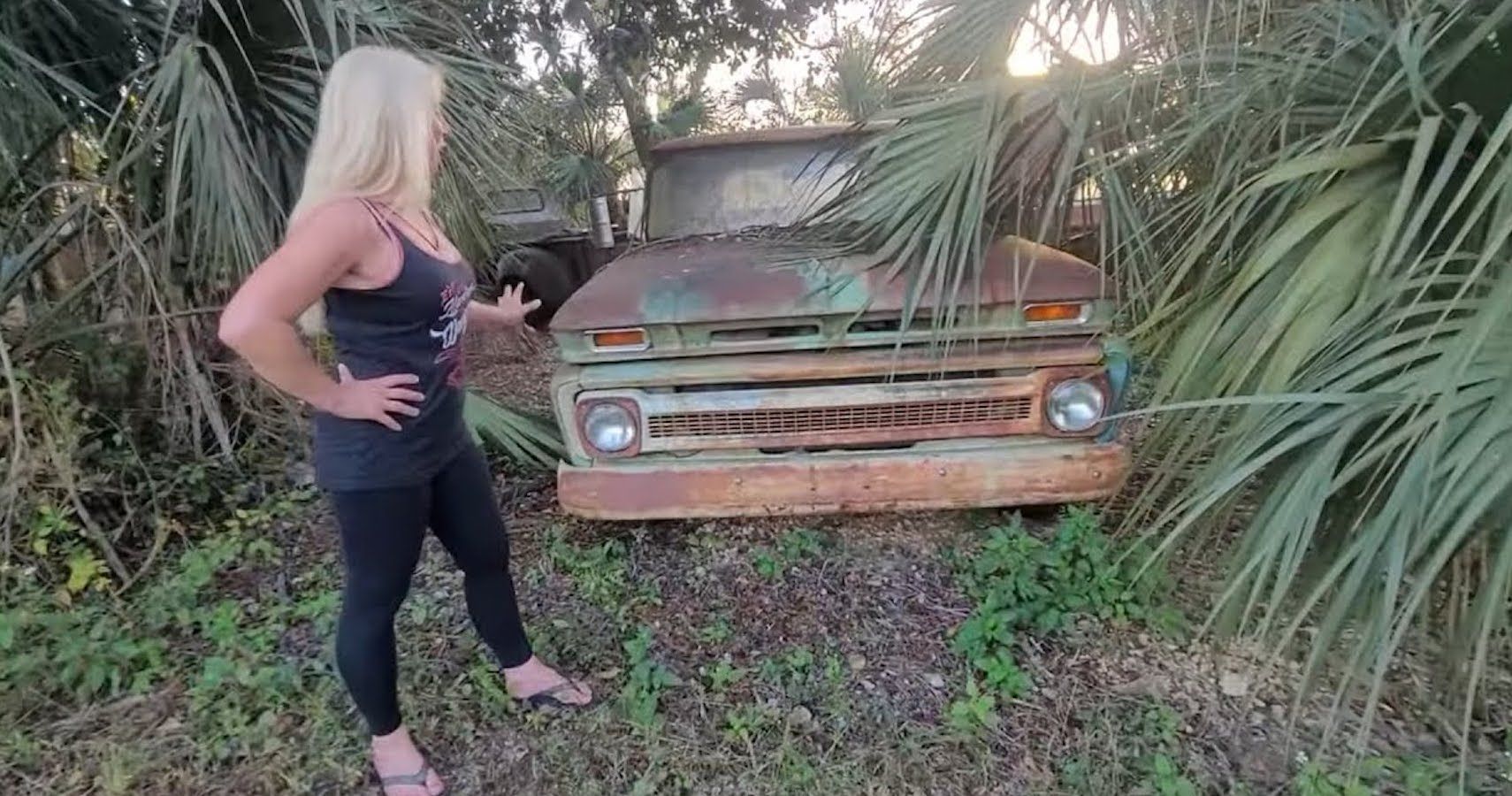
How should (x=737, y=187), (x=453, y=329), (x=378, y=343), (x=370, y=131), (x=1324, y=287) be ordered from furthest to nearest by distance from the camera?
(x=737, y=187) < (x=453, y=329) < (x=378, y=343) < (x=370, y=131) < (x=1324, y=287)

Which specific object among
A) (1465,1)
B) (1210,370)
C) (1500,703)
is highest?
(1465,1)

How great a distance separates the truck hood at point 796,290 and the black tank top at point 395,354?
984mm

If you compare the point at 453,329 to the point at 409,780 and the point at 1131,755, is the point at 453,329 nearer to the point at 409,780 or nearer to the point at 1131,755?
the point at 409,780

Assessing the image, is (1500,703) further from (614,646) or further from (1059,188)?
(614,646)

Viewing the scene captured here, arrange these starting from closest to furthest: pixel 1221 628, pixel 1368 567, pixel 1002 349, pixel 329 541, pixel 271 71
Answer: pixel 1368 567 < pixel 1221 628 < pixel 1002 349 < pixel 271 71 < pixel 329 541

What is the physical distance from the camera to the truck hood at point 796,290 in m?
3.10

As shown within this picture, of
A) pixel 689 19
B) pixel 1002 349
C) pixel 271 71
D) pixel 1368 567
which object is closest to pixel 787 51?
pixel 689 19

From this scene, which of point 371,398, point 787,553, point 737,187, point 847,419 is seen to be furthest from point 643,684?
point 737,187

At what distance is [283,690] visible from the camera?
118 inches

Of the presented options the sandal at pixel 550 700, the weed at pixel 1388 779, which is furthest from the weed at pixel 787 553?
the weed at pixel 1388 779

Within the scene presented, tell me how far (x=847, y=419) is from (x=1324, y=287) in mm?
1614

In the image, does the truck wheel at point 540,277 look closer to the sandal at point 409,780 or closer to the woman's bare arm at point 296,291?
the sandal at point 409,780

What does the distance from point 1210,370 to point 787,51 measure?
9.49 meters

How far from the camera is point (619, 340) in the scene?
10.8ft
